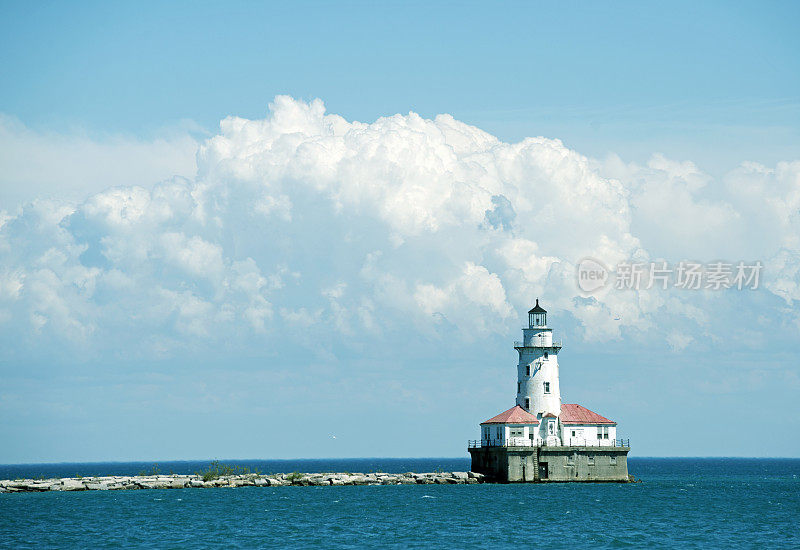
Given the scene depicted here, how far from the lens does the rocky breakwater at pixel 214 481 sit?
321 feet

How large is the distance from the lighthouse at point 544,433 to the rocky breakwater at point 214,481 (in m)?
5.46

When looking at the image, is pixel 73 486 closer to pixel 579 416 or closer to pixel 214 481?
pixel 214 481

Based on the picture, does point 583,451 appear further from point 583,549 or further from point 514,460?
point 583,549

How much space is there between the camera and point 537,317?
103562mm

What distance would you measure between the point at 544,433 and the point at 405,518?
28.3 meters

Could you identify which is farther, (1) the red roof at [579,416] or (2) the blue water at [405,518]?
(1) the red roof at [579,416]

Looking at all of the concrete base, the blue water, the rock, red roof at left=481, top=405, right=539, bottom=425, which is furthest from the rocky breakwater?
red roof at left=481, top=405, right=539, bottom=425

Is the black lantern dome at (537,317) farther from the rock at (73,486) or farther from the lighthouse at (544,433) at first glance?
the rock at (73,486)

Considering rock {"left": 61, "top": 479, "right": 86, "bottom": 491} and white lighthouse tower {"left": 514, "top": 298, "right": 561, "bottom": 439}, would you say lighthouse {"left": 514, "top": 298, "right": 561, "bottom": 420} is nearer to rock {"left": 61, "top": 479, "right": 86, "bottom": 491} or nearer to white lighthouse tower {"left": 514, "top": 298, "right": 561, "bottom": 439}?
white lighthouse tower {"left": 514, "top": 298, "right": 561, "bottom": 439}

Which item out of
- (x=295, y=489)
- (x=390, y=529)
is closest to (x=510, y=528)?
(x=390, y=529)

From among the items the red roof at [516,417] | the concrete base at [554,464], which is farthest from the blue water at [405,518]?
the red roof at [516,417]

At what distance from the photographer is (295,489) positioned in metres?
106

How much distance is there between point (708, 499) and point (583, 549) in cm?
4178

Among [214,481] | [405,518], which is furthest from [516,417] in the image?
[214,481]
